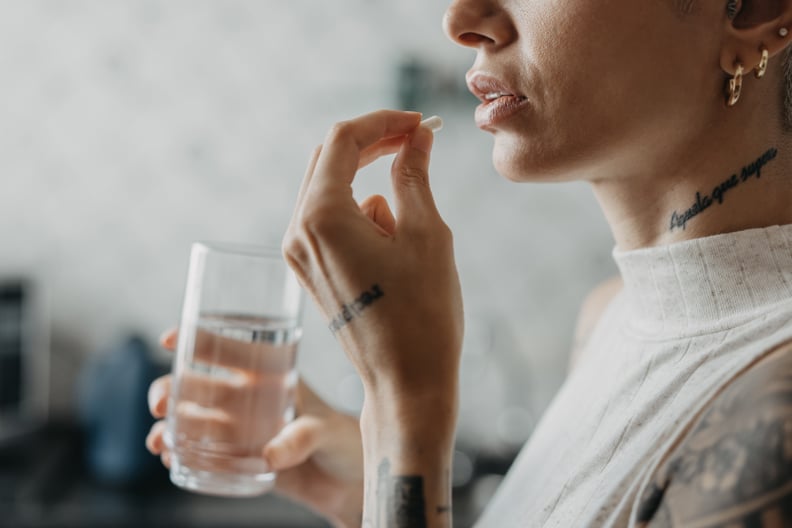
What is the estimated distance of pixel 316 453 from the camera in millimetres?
1078

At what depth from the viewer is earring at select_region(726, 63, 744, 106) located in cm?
78

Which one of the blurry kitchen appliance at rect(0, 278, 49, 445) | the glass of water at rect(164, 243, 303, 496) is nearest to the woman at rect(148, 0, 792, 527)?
the glass of water at rect(164, 243, 303, 496)

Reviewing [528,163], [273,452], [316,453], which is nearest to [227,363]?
[273,452]

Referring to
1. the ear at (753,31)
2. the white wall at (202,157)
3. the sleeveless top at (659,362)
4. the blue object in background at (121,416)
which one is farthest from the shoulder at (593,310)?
the blue object in background at (121,416)

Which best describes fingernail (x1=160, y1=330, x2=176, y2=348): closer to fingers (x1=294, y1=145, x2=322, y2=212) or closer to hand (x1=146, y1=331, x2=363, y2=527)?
hand (x1=146, y1=331, x2=363, y2=527)

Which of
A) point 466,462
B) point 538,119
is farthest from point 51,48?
point 538,119

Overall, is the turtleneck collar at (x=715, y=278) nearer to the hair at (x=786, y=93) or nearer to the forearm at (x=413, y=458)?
the hair at (x=786, y=93)

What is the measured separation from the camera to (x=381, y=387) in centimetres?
73

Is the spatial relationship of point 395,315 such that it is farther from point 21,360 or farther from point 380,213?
point 21,360

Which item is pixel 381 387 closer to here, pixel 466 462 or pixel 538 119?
pixel 538 119

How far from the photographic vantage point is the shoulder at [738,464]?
0.54 m

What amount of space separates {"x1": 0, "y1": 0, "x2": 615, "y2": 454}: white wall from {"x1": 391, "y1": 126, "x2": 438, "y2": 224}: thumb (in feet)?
4.72

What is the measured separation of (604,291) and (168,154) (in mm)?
1366

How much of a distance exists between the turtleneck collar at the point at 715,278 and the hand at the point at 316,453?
415 mm
